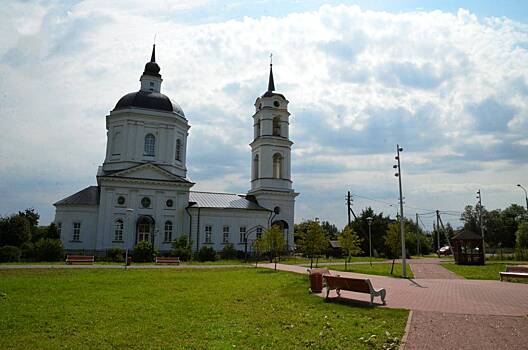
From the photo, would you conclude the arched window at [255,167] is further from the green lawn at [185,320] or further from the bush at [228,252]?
the green lawn at [185,320]

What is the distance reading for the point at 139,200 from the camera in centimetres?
4247

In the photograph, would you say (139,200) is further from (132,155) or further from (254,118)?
(254,118)

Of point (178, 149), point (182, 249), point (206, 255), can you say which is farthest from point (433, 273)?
point (178, 149)

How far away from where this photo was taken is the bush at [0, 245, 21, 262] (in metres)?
31.9

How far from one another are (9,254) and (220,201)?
22.0 metres

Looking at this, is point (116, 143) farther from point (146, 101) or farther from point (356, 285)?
point (356, 285)

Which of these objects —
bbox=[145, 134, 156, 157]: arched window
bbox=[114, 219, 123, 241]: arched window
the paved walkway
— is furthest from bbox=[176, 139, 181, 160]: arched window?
the paved walkway

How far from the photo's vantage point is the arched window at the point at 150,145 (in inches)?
1807

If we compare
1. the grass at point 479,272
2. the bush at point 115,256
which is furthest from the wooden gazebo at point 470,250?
the bush at point 115,256

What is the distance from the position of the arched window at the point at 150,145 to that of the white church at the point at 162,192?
107 mm

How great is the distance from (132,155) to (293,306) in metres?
36.6

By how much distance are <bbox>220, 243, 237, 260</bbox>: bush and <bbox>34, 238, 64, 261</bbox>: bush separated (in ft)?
51.0

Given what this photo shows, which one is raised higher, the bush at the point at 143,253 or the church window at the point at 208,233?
the church window at the point at 208,233

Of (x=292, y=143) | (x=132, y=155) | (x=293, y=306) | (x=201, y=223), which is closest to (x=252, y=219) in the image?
(x=201, y=223)
